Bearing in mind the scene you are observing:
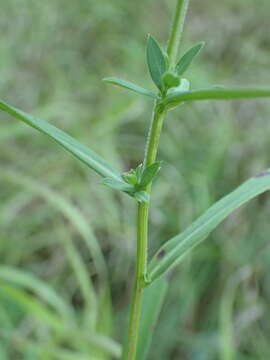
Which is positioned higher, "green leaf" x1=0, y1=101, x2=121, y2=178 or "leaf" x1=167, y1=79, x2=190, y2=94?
"leaf" x1=167, y1=79, x2=190, y2=94

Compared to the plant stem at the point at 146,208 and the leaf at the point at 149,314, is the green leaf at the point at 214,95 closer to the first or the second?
the plant stem at the point at 146,208

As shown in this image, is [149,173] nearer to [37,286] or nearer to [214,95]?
[214,95]

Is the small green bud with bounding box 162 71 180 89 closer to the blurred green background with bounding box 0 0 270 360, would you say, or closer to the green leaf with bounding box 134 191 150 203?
the green leaf with bounding box 134 191 150 203

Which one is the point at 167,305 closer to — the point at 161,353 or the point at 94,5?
the point at 161,353

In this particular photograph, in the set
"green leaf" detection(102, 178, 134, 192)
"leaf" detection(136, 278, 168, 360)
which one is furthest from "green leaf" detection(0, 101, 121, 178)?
"leaf" detection(136, 278, 168, 360)

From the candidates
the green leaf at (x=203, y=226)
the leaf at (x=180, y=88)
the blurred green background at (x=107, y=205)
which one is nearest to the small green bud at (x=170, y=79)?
the leaf at (x=180, y=88)
